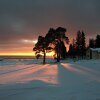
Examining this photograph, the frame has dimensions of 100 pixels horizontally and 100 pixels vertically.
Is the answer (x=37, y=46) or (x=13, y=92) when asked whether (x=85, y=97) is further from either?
(x=37, y=46)

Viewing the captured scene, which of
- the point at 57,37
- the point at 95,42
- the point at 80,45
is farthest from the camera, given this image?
the point at 95,42

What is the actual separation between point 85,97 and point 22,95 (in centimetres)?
276

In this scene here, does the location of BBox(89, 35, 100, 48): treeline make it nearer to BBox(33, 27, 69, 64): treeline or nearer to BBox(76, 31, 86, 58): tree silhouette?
BBox(76, 31, 86, 58): tree silhouette

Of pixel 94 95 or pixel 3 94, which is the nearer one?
pixel 94 95

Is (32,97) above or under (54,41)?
under

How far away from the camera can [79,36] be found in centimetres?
9900

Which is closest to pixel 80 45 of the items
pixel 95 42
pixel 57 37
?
pixel 95 42

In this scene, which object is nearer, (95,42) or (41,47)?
(41,47)

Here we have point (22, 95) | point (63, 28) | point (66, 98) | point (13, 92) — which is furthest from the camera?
point (63, 28)

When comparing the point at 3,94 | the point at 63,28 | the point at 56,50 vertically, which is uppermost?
the point at 63,28

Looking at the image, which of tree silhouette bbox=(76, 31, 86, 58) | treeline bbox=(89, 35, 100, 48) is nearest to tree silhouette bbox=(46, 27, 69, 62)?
tree silhouette bbox=(76, 31, 86, 58)

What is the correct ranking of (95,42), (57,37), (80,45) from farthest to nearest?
(95,42)
(80,45)
(57,37)

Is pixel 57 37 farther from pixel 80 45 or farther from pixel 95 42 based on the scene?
pixel 95 42

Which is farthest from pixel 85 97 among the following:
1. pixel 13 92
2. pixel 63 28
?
pixel 63 28
